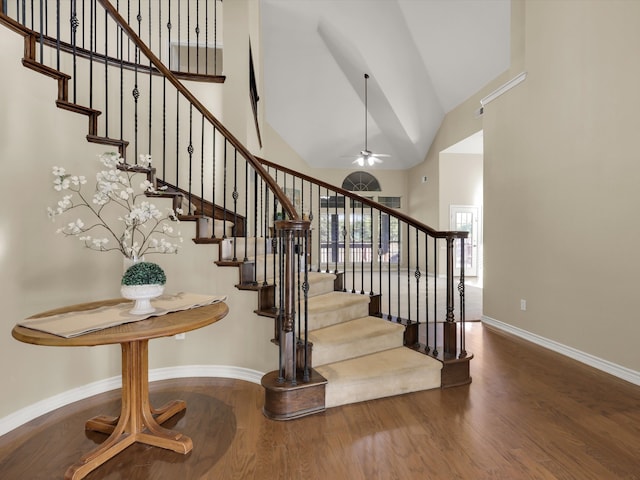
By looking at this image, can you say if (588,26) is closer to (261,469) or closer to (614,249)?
(614,249)

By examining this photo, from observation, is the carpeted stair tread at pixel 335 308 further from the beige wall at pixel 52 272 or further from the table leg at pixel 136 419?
the table leg at pixel 136 419

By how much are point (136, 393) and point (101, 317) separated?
48 cm

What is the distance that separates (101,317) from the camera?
173cm

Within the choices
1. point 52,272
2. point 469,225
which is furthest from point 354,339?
point 469,225

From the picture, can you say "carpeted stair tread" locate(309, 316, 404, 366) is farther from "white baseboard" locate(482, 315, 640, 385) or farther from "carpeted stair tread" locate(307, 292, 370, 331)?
"white baseboard" locate(482, 315, 640, 385)

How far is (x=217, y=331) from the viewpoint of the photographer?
275 centimetres

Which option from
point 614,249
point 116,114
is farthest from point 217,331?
point 614,249

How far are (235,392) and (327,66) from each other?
7801 millimetres

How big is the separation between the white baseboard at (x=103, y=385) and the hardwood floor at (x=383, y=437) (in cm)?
6

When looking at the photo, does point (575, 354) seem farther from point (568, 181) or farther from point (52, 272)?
point (52, 272)

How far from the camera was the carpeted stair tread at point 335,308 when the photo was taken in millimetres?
2826

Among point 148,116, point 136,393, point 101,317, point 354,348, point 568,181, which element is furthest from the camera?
point 148,116

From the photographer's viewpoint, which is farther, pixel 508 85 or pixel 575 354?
pixel 508 85

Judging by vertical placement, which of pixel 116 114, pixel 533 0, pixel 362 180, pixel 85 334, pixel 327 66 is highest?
pixel 327 66
